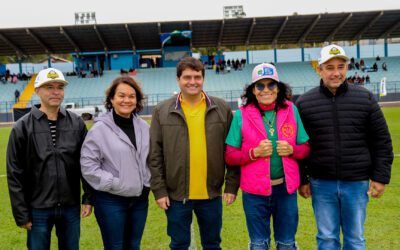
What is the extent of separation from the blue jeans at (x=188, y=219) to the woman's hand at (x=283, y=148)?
0.73m

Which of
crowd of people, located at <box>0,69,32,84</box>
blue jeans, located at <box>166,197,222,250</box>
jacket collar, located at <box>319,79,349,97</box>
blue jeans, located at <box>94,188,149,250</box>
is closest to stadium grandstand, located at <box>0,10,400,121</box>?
crowd of people, located at <box>0,69,32,84</box>

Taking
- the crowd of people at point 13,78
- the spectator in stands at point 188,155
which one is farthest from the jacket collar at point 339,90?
Answer: the crowd of people at point 13,78

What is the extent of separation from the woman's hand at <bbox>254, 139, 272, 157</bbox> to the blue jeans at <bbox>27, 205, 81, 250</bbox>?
5.39ft

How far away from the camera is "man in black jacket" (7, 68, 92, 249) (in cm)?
330

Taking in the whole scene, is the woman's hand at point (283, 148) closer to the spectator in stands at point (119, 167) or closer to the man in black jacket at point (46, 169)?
the spectator in stands at point (119, 167)

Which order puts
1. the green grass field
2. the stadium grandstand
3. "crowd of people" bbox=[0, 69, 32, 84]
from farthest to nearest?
"crowd of people" bbox=[0, 69, 32, 84] → the stadium grandstand → the green grass field

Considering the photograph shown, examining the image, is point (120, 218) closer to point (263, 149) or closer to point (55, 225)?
point (55, 225)

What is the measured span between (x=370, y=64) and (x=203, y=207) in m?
41.1

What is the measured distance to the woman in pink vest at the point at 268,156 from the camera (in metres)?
3.42

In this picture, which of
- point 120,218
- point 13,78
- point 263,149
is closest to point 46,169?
point 120,218

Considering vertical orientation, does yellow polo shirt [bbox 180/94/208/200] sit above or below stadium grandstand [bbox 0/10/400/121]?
below

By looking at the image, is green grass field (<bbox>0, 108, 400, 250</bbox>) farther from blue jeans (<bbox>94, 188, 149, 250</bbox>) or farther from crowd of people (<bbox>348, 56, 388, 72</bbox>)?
crowd of people (<bbox>348, 56, 388, 72</bbox>)

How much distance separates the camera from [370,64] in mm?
40375

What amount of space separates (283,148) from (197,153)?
2.43 feet
